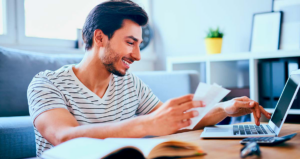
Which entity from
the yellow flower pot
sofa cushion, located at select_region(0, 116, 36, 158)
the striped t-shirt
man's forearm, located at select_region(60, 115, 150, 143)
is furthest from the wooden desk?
the yellow flower pot

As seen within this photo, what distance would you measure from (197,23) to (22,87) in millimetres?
1803

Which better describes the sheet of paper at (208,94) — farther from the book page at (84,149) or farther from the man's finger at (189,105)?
the book page at (84,149)

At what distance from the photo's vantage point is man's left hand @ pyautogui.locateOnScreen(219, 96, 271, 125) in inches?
43.2

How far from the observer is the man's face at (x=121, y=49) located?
1.30 metres

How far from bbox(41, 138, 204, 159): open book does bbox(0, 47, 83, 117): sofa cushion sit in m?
1.04

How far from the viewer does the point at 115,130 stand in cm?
81

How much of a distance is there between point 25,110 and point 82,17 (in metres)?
1.29

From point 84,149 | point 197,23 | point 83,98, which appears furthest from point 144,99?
A: point 197,23

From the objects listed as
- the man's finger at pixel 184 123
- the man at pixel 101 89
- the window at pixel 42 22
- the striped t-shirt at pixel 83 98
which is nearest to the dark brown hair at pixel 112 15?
the man at pixel 101 89

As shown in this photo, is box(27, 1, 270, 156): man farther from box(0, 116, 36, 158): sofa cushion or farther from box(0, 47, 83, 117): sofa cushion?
box(0, 47, 83, 117): sofa cushion

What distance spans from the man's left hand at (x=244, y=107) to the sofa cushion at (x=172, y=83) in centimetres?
81

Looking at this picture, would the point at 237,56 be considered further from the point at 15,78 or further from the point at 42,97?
the point at 42,97

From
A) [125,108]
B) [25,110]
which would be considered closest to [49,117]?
[125,108]

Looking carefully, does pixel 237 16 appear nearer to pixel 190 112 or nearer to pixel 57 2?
A: pixel 57 2
